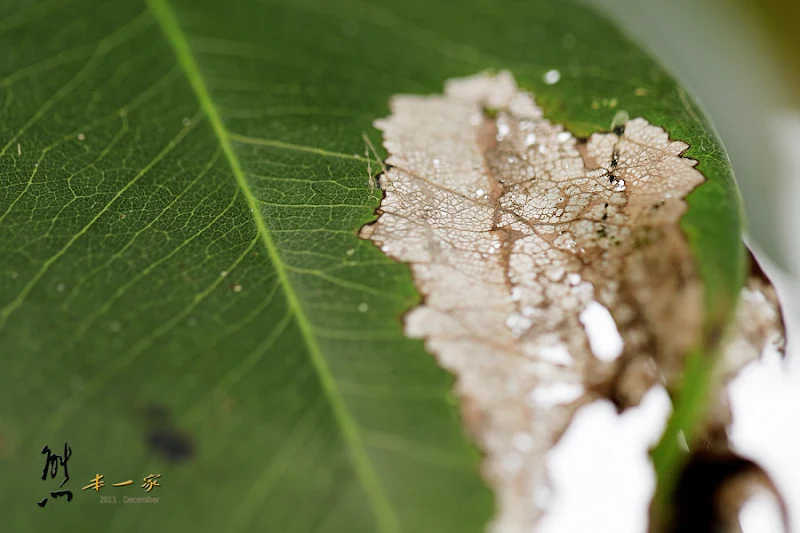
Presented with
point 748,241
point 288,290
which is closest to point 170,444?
point 288,290

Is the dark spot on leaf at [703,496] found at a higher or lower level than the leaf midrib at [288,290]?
higher

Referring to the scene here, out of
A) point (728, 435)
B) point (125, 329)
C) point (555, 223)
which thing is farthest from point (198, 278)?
point (728, 435)

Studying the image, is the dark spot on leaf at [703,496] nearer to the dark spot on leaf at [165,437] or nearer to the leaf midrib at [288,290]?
the leaf midrib at [288,290]

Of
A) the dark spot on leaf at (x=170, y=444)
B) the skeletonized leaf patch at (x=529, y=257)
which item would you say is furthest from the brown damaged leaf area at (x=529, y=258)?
the dark spot on leaf at (x=170, y=444)

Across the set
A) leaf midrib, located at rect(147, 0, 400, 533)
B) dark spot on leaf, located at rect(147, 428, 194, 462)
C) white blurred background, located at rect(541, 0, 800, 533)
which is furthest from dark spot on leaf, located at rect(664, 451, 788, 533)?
dark spot on leaf, located at rect(147, 428, 194, 462)

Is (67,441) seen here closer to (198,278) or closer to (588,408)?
(198,278)

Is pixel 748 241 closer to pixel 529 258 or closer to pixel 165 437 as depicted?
pixel 529 258
